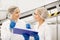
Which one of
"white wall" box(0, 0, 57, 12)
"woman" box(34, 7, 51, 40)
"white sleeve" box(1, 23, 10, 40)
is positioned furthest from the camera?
"white wall" box(0, 0, 57, 12)

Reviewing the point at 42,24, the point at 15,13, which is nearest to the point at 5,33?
the point at 15,13

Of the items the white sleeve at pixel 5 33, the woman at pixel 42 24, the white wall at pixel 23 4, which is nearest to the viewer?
the woman at pixel 42 24

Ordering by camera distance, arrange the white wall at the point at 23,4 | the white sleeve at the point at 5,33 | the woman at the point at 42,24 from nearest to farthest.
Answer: the woman at the point at 42,24 < the white sleeve at the point at 5,33 < the white wall at the point at 23,4

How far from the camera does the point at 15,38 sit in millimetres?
1839

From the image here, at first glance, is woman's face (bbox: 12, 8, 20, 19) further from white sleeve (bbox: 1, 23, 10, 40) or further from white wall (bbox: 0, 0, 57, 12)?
white wall (bbox: 0, 0, 57, 12)

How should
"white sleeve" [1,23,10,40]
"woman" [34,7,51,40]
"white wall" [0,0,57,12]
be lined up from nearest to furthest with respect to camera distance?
1. "woman" [34,7,51,40]
2. "white sleeve" [1,23,10,40]
3. "white wall" [0,0,57,12]

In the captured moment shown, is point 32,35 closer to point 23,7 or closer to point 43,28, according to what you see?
point 43,28

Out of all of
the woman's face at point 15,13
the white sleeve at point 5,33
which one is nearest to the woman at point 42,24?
the woman's face at point 15,13

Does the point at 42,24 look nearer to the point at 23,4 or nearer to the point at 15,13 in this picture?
the point at 15,13

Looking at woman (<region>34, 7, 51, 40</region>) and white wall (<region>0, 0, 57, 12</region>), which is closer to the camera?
woman (<region>34, 7, 51, 40</region>)

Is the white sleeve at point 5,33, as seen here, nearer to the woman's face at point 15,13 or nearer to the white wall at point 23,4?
the woman's face at point 15,13

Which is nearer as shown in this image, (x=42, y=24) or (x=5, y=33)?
(x=42, y=24)

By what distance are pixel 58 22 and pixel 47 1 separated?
0.35 metres

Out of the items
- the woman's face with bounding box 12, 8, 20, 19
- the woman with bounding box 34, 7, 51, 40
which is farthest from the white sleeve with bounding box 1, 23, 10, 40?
the woman with bounding box 34, 7, 51, 40
